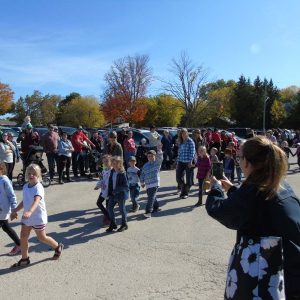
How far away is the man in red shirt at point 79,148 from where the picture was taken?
582 inches

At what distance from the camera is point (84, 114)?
78625mm

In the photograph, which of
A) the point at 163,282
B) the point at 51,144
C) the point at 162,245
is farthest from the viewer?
the point at 51,144

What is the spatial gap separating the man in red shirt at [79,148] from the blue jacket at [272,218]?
41.4 feet

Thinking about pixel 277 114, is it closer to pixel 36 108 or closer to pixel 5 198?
pixel 36 108

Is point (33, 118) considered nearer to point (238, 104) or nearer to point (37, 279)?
point (238, 104)

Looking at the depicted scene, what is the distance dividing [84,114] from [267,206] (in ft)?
255

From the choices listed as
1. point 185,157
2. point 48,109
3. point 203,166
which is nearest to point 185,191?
point 185,157

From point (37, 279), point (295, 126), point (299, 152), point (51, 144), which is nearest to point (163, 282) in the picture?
point (37, 279)

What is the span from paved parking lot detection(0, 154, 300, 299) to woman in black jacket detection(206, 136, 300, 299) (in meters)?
2.49

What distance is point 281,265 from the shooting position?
2350mm

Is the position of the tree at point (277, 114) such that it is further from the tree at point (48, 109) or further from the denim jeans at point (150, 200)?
the denim jeans at point (150, 200)

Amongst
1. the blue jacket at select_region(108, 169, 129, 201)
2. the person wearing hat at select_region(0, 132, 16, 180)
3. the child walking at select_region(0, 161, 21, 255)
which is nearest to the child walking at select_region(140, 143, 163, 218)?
the blue jacket at select_region(108, 169, 129, 201)

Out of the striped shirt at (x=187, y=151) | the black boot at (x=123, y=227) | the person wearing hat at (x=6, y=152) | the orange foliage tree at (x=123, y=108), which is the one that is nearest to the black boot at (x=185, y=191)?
the striped shirt at (x=187, y=151)

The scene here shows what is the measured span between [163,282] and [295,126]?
64.1 metres
